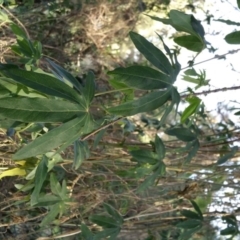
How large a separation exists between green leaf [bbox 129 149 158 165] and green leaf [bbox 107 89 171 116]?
0.52m

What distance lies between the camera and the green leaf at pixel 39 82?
2.83 ft

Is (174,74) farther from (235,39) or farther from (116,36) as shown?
(116,36)

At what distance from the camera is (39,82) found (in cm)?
89

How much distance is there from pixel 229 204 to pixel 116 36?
5.69 ft

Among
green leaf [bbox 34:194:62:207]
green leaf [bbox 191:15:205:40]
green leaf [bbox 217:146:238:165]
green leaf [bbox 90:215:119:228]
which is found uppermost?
green leaf [bbox 191:15:205:40]

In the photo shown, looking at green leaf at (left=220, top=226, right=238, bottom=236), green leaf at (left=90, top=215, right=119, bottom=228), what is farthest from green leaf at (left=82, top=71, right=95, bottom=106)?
green leaf at (left=220, top=226, right=238, bottom=236)

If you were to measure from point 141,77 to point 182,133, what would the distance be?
61cm

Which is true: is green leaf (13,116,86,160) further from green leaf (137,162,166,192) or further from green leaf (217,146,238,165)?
green leaf (217,146,238,165)

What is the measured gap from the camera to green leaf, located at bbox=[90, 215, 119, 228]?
5.26ft

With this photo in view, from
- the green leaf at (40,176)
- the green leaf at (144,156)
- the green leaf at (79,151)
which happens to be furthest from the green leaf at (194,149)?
the green leaf at (40,176)

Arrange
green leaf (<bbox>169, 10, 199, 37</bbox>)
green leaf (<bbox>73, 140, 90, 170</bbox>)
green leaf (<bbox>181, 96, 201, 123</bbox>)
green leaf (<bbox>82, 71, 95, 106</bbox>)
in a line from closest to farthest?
green leaf (<bbox>82, 71, 95, 106</bbox>) → green leaf (<bbox>169, 10, 199, 37</bbox>) → green leaf (<bbox>73, 140, 90, 170</bbox>) → green leaf (<bbox>181, 96, 201, 123</bbox>)

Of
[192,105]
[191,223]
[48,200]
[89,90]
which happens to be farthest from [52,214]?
[89,90]

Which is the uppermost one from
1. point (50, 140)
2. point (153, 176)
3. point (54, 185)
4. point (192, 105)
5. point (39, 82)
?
point (39, 82)

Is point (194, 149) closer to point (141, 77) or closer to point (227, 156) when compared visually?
point (227, 156)
